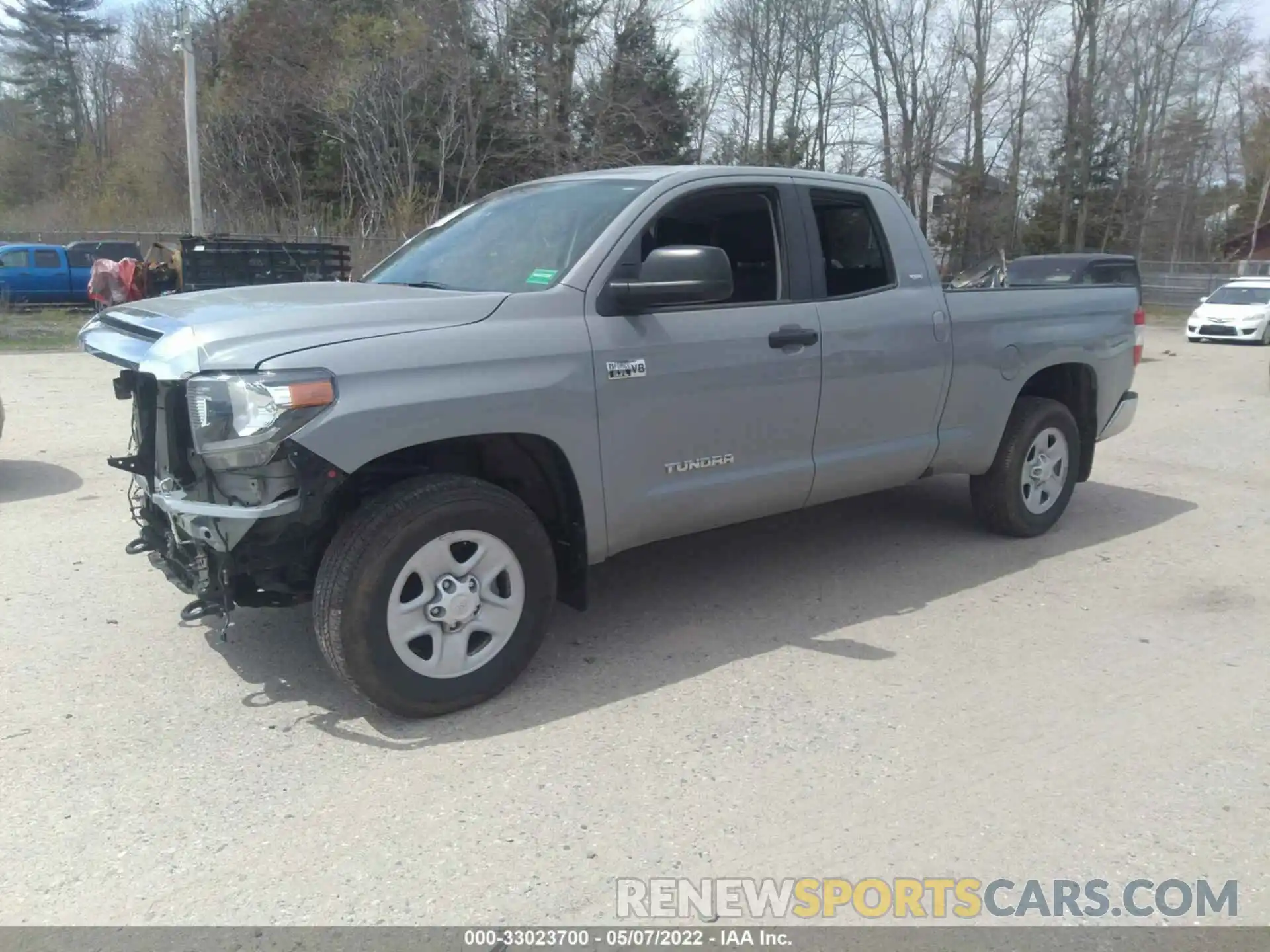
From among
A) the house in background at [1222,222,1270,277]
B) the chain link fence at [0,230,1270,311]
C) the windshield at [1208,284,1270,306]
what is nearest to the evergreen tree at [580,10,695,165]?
the chain link fence at [0,230,1270,311]

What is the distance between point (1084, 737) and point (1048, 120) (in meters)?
46.2

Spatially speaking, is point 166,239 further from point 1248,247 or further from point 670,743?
point 1248,247

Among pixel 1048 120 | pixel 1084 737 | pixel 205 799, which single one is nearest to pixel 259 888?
pixel 205 799

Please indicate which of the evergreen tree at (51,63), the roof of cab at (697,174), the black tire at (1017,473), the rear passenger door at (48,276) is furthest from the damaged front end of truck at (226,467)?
the evergreen tree at (51,63)

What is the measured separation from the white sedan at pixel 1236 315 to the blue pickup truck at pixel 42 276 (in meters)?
25.8

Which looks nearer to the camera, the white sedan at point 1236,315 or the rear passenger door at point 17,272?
the white sedan at point 1236,315

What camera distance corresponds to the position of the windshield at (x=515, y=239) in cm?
436

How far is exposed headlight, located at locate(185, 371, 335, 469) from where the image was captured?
3414 millimetres

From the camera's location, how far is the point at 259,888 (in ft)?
9.59

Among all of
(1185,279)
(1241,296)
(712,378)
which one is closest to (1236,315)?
(1241,296)

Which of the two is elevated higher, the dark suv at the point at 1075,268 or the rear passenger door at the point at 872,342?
the dark suv at the point at 1075,268

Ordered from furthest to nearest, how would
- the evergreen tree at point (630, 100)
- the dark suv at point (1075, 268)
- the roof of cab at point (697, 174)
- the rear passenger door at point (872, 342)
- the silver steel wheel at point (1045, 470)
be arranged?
the evergreen tree at point (630, 100) → the dark suv at point (1075, 268) → the silver steel wheel at point (1045, 470) → the rear passenger door at point (872, 342) → the roof of cab at point (697, 174)

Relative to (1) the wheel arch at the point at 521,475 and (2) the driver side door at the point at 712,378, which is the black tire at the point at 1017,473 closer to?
(2) the driver side door at the point at 712,378

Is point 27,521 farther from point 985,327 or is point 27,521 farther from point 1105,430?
point 1105,430
